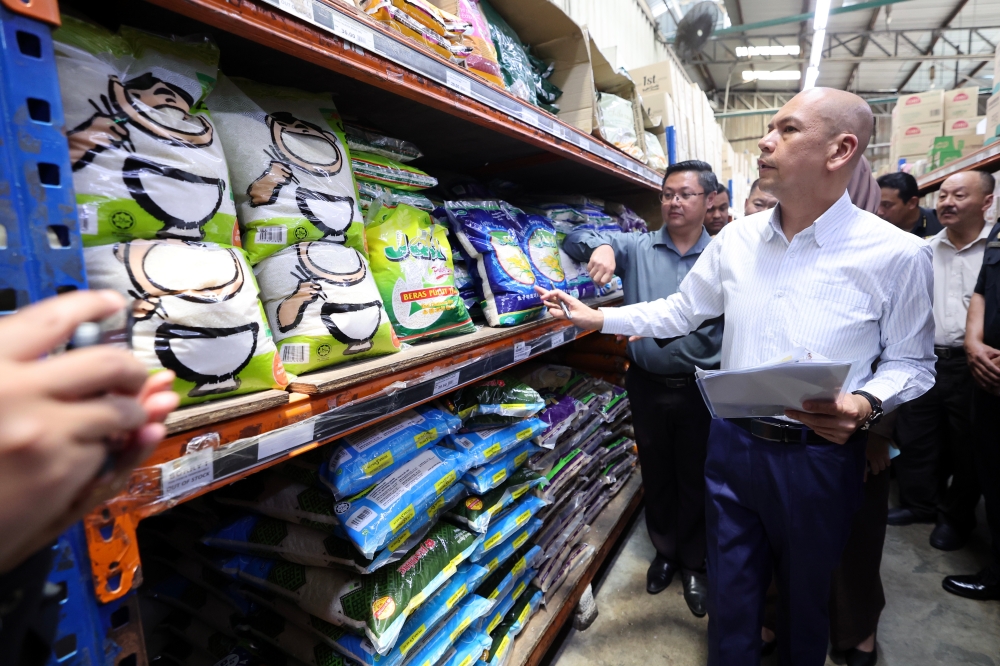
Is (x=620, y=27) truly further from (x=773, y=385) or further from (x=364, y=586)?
(x=364, y=586)

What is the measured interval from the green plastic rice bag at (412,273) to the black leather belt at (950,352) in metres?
2.80

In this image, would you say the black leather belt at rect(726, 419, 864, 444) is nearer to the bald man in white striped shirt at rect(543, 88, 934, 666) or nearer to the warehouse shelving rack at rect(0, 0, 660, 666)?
the bald man in white striped shirt at rect(543, 88, 934, 666)

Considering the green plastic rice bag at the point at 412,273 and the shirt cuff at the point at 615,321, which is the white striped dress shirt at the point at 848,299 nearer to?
the shirt cuff at the point at 615,321

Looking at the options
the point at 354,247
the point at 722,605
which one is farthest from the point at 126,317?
the point at 722,605

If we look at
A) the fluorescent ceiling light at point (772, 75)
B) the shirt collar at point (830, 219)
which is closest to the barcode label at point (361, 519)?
the shirt collar at point (830, 219)

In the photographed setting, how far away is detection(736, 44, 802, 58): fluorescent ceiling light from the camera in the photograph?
361 inches

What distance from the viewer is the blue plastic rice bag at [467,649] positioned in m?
1.23

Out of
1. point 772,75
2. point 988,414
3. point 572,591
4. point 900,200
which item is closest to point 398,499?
point 572,591

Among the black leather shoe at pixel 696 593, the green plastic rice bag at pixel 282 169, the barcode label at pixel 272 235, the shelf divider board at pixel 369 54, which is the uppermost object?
the shelf divider board at pixel 369 54

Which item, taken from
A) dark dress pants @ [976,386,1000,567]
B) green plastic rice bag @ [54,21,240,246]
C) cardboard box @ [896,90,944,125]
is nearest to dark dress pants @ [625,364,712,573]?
dark dress pants @ [976,386,1000,567]

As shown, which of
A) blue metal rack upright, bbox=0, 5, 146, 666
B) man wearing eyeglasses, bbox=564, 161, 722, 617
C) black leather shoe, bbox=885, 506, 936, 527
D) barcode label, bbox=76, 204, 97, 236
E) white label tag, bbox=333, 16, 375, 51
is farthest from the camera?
black leather shoe, bbox=885, 506, 936, 527

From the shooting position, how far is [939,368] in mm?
2521

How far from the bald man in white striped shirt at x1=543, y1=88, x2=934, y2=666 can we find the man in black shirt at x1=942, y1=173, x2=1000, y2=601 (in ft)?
4.10

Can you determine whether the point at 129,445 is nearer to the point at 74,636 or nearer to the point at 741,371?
the point at 74,636
